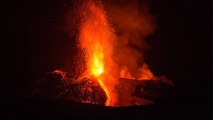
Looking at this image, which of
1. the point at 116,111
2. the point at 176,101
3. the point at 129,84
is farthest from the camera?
the point at 129,84

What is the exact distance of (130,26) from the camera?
807 inches

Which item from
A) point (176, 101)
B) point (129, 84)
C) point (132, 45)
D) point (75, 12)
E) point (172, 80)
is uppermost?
point (75, 12)

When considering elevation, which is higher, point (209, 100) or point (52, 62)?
point (52, 62)

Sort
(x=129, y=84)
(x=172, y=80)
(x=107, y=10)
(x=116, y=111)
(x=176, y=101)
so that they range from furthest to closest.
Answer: (x=107, y=10) < (x=172, y=80) < (x=129, y=84) < (x=176, y=101) < (x=116, y=111)

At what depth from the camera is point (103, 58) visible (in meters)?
19.1

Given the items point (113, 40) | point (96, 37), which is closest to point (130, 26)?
point (113, 40)

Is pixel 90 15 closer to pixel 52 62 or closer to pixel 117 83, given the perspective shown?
pixel 52 62

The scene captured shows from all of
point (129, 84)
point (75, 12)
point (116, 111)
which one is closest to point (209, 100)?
point (116, 111)

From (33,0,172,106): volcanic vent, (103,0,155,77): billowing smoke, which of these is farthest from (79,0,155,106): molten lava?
(103,0,155,77): billowing smoke

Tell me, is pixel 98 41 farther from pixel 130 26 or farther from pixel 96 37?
pixel 130 26

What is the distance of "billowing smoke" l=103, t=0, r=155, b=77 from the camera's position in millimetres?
20203

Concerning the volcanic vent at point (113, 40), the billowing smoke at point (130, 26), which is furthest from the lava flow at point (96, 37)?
the billowing smoke at point (130, 26)

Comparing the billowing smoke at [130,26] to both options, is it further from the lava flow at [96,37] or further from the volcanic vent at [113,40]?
the lava flow at [96,37]

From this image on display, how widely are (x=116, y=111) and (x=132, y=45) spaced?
12.5 m
